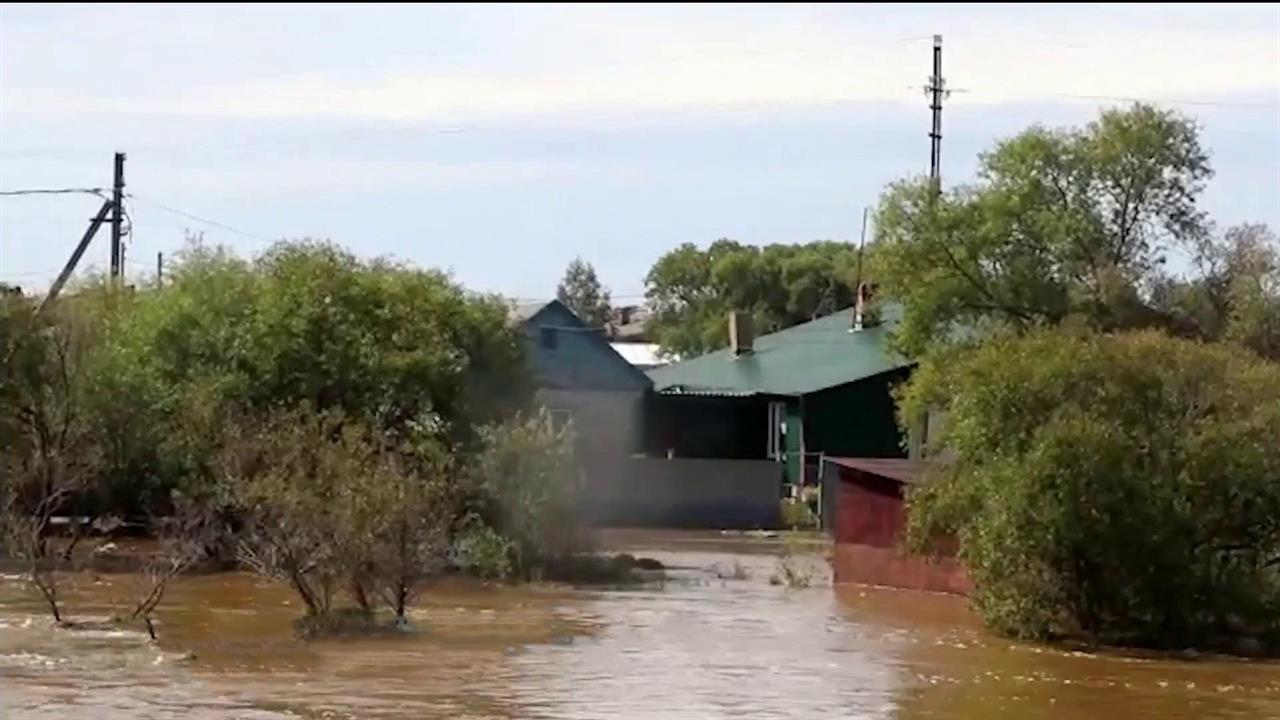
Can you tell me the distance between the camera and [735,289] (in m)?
97.3

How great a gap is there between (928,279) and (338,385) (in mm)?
12828

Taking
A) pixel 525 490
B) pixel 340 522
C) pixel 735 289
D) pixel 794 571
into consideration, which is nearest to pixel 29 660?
pixel 340 522

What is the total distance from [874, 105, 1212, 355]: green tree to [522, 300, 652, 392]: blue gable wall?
14.1 metres

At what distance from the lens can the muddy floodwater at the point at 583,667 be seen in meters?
20.2

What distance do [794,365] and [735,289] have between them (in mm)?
36431

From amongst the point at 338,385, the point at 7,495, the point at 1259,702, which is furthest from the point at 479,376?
the point at 1259,702

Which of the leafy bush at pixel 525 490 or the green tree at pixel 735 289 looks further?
the green tree at pixel 735 289

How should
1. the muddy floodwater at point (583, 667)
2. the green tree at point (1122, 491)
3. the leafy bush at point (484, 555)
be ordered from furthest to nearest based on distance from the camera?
the leafy bush at point (484, 555), the green tree at point (1122, 491), the muddy floodwater at point (583, 667)

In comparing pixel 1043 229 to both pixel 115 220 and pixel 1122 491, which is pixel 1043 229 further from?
pixel 115 220

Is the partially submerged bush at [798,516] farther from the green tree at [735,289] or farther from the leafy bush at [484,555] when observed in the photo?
the green tree at [735,289]

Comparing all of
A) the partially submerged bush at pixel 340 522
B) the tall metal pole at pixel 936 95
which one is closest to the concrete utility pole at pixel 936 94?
the tall metal pole at pixel 936 95

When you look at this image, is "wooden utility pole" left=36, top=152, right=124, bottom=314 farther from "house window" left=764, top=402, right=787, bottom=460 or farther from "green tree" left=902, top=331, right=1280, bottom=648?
"green tree" left=902, top=331, right=1280, bottom=648

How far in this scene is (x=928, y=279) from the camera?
4375cm

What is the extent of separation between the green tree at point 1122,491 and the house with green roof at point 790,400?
26518 millimetres
